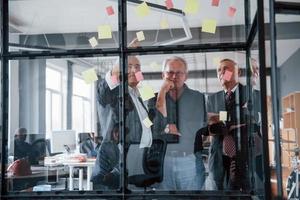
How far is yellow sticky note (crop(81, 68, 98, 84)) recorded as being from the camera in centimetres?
297

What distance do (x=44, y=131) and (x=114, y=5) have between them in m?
1.16

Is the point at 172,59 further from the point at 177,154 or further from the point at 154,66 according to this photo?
the point at 177,154

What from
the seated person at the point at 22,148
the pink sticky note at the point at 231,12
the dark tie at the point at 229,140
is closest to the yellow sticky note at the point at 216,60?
the dark tie at the point at 229,140

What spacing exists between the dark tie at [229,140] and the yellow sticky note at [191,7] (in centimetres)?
69

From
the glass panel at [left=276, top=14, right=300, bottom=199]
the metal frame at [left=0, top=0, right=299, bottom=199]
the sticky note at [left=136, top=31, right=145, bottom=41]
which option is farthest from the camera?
the sticky note at [left=136, top=31, right=145, bottom=41]

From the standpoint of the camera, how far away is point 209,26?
2875 millimetres

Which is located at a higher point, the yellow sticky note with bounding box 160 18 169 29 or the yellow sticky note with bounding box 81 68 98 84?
the yellow sticky note with bounding box 160 18 169 29

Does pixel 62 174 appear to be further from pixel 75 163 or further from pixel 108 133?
pixel 108 133

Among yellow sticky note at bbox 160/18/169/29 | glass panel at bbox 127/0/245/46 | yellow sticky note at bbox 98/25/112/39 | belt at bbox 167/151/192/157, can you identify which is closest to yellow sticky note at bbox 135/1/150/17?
glass panel at bbox 127/0/245/46

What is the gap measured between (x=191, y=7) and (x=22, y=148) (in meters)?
1.77

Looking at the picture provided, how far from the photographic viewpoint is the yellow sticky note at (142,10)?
2.92m

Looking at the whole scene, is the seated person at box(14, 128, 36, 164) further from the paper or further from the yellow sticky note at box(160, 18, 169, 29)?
the yellow sticky note at box(160, 18, 169, 29)

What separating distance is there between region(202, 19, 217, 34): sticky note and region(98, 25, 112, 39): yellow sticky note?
0.75 meters

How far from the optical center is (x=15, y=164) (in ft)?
9.74
